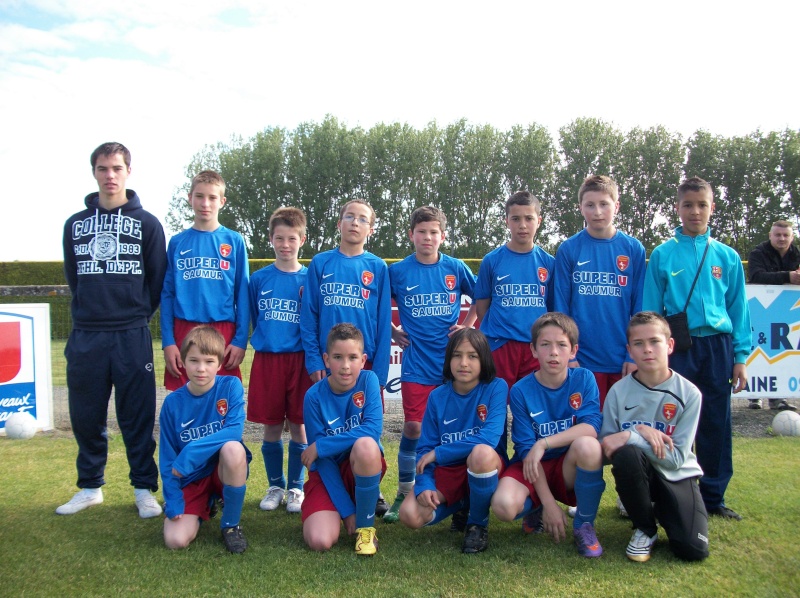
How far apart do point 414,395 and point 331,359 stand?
75 cm

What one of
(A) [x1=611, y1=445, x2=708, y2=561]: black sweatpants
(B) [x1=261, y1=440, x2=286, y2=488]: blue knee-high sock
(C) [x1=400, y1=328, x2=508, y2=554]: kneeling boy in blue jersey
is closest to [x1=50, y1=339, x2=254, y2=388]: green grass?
(B) [x1=261, y1=440, x2=286, y2=488]: blue knee-high sock

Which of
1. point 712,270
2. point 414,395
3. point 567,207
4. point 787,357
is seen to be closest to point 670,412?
point 712,270

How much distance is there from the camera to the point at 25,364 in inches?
236

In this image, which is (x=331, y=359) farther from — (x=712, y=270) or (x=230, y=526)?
(x=712, y=270)

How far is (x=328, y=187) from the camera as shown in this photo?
112ft

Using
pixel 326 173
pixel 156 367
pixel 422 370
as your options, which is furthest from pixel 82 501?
pixel 326 173

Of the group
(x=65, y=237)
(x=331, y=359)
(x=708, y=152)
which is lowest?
(x=331, y=359)

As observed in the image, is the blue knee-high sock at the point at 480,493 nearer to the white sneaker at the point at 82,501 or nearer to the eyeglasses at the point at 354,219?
the eyeglasses at the point at 354,219

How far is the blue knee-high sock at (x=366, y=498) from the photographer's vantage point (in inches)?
119

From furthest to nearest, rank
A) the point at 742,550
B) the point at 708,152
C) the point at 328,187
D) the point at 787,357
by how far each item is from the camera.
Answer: the point at 328,187 → the point at 708,152 → the point at 787,357 → the point at 742,550

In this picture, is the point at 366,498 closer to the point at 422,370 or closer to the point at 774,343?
the point at 422,370

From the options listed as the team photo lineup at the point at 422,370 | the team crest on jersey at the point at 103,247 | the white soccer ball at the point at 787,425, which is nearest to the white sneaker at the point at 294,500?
the team photo lineup at the point at 422,370

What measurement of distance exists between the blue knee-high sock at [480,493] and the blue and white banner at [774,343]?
466cm

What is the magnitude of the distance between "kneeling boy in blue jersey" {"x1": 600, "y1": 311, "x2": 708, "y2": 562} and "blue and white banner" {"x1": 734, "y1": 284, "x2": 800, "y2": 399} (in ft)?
13.3
